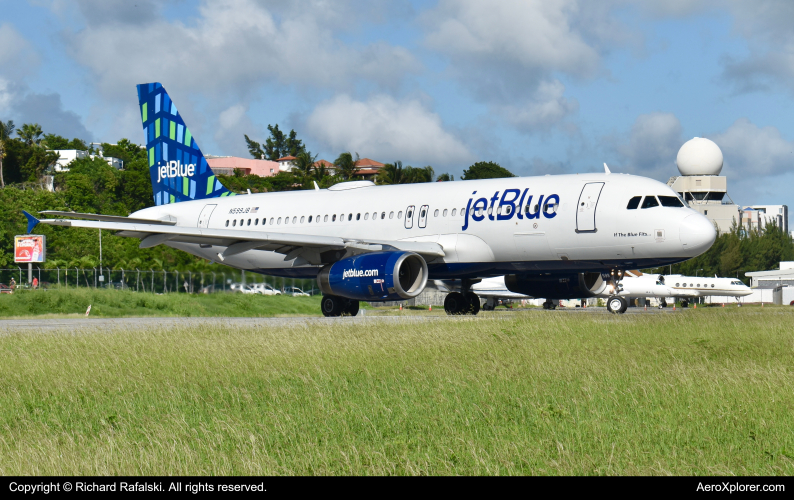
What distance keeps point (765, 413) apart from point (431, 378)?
377 centimetres

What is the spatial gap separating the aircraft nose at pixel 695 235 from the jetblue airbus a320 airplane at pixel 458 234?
2 cm

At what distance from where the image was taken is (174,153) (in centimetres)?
3039

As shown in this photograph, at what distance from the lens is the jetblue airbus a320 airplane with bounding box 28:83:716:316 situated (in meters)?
19.8

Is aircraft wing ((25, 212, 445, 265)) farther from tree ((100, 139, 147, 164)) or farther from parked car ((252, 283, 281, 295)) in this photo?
tree ((100, 139, 147, 164))

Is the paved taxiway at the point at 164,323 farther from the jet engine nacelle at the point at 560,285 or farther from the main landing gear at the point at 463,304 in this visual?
the jet engine nacelle at the point at 560,285

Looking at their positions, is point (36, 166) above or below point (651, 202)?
above

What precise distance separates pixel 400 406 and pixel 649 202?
1369 cm

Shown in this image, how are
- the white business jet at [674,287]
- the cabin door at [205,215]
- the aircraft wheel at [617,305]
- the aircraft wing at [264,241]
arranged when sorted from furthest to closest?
the white business jet at [674,287] < the aircraft wheel at [617,305] < the cabin door at [205,215] < the aircraft wing at [264,241]

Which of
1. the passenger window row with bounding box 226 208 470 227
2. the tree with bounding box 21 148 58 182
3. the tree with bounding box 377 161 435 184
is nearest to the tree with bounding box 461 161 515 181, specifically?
the tree with bounding box 377 161 435 184

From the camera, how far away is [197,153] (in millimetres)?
30234

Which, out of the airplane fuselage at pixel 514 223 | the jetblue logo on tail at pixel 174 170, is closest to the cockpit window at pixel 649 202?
the airplane fuselage at pixel 514 223

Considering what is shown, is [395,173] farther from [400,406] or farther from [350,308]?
[400,406]

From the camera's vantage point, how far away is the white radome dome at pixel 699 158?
97438 millimetres

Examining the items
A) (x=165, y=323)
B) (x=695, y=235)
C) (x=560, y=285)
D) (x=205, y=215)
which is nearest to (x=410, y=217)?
(x=560, y=285)
